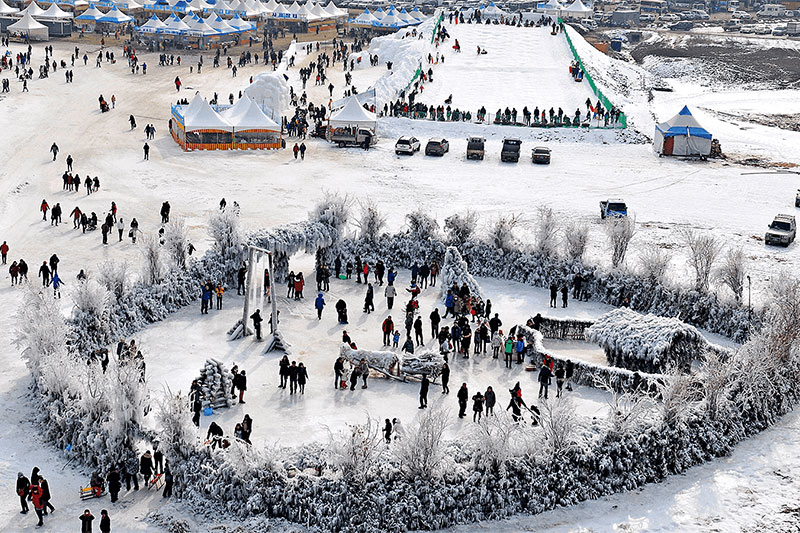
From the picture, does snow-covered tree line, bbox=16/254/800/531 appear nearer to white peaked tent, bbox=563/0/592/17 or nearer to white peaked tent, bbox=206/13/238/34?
white peaked tent, bbox=206/13/238/34

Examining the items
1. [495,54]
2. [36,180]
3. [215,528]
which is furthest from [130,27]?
[215,528]

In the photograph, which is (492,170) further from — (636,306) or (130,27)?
(130,27)

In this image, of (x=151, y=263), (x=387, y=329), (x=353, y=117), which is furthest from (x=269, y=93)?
(x=387, y=329)

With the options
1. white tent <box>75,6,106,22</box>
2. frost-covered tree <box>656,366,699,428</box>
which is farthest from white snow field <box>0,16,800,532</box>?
white tent <box>75,6,106,22</box>

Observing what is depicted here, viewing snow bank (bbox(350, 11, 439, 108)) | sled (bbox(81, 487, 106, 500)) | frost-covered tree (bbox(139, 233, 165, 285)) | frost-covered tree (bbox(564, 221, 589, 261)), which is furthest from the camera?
snow bank (bbox(350, 11, 439, 108))

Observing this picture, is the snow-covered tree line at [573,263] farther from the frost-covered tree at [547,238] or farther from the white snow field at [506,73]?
the white snow field at [506,73]

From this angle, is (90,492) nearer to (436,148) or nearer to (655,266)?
(655,266)
